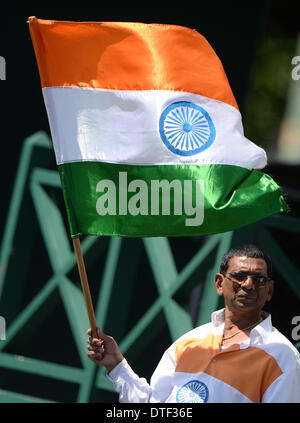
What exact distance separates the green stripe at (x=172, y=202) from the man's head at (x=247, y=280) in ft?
0.54

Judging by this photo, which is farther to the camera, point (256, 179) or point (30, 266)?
point (30, 266)

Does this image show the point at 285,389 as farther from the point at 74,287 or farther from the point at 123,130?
the point at 74,287

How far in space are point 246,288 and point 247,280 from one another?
3 centimetres

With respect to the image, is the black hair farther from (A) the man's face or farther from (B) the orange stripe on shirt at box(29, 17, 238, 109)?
(B) the orange stripe on shirt at box(29, 17, 238, 109)

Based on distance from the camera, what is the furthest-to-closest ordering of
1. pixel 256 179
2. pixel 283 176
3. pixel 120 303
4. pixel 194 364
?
pixel 283 176, pixel 120 303, pixel 256 179, pixel 194 364

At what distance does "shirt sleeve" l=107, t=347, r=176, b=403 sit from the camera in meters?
3.85

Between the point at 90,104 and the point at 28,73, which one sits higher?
the point at 28,73

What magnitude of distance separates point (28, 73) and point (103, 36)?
2689 mm

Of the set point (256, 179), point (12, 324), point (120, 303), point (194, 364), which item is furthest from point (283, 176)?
point (194, 364)

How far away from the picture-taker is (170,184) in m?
4.03

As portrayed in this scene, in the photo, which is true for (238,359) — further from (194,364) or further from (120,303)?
(120,303)

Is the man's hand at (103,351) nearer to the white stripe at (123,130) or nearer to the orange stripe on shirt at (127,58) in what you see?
the white stripe at (123,130)

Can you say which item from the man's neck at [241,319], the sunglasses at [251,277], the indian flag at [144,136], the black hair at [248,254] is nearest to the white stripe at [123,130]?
the indian flag at [144,136]
